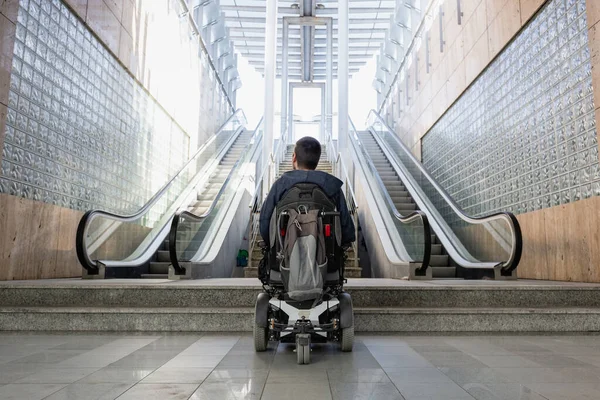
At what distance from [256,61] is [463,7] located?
17.9 meters

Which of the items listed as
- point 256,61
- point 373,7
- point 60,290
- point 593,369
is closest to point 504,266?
point 593,369

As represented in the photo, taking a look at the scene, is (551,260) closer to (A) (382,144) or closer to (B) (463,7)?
(B) (463,7)

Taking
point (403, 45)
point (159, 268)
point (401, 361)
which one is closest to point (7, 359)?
point (401, 361)

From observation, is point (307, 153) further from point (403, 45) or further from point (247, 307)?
point (403, 45)

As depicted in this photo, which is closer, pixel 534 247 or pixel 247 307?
pixel 247 307

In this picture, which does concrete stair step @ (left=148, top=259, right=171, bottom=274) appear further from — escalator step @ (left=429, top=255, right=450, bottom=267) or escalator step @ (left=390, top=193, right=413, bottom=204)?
escalator step @ (left=390, top=193, right=413, bottom=204)

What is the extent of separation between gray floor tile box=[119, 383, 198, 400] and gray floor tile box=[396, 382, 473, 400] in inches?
36.1

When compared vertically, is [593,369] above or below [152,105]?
below

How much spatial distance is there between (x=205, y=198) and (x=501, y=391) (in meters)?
7.84

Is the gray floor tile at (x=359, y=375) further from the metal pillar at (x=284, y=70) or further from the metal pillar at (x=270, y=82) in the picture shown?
the metal pillar at (x=284, y=70)

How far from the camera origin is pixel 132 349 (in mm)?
2852

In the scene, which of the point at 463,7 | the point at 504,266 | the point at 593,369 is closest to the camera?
the point at 593,369

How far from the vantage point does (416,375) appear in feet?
7.27

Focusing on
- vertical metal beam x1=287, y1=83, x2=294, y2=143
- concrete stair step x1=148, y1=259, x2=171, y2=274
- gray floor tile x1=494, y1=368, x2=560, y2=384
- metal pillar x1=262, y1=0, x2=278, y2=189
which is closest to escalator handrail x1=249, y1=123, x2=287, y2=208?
metal pillar x1=262, y1=0, x2=278, y2=189
